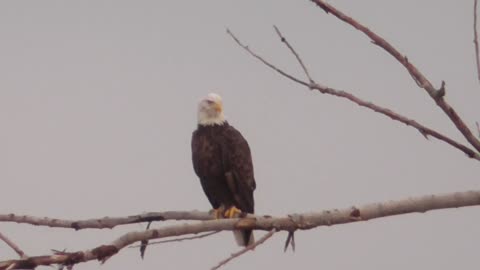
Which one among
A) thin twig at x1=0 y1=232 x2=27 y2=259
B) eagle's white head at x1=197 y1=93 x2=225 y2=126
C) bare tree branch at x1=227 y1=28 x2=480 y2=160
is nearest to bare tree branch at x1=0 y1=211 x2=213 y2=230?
thin twig at x1=0 y1=232 x2=27 y2=259

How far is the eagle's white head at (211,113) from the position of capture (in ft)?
22.7

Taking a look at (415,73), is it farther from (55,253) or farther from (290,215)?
(55,253)

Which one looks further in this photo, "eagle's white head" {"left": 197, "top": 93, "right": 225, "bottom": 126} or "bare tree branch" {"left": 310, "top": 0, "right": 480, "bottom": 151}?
"eagle's white head" {"left": 197, "top": 93, "right": 225, "bottom": 126}

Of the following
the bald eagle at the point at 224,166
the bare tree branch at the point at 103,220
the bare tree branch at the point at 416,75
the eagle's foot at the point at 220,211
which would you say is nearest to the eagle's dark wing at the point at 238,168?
the bald eagle at the point at 224,166

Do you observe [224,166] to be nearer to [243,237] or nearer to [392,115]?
[243,237]

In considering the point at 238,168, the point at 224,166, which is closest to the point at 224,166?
the point at 224,166

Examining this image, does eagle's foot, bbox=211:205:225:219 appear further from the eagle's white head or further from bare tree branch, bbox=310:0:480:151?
bare tree branch, bbox=310:0:480:151

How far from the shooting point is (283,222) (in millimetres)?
2920

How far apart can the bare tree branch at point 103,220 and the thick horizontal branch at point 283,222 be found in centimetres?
87

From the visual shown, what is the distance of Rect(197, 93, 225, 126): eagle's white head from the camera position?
6.91 metres

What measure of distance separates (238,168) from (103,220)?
3.07m

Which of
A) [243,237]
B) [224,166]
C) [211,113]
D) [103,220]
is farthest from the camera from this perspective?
[211,113]

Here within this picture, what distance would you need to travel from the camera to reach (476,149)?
2.52 m

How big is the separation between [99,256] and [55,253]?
0.54 feet
